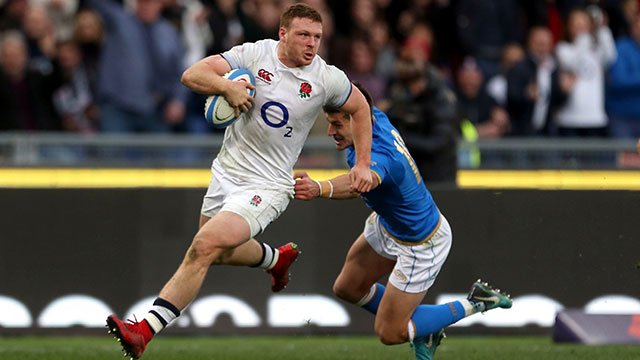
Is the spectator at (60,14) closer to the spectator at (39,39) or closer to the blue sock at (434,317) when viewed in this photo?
the spectator at (39,39)

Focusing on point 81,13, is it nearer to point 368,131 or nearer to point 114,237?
point 114,237

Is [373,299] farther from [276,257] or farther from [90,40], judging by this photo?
[90,40]

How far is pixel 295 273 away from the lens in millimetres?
10672

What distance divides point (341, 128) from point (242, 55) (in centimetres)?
89

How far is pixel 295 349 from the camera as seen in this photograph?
957 cm

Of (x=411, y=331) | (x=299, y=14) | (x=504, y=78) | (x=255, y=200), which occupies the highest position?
(x=299, y=14)

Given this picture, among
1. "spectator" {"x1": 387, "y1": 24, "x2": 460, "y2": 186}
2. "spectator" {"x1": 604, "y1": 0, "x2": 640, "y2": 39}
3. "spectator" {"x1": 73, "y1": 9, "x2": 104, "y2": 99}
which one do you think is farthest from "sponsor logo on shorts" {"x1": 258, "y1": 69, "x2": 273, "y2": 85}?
"spectator" {"x1": 604, "y1": 0, "x2": 640, "y2": 39}

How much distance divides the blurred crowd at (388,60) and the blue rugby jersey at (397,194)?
269 cm

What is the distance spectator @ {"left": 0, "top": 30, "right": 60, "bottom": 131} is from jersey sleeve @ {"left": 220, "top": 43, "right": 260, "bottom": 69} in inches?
176

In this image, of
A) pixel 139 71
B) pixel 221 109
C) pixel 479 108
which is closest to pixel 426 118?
pixel 479 108

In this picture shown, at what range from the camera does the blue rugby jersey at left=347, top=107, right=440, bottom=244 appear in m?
7.95

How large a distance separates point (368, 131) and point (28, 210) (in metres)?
4.32

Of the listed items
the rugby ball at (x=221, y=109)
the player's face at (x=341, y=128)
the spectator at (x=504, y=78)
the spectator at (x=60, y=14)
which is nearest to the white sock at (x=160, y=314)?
the rugby ball at (x=221, y=109)

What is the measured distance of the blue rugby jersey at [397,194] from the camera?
7953mm
